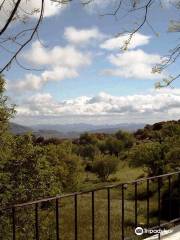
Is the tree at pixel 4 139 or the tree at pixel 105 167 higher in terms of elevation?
the tree at pixel 4 139

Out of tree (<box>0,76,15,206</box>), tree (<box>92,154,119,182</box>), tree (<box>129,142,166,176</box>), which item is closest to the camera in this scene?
tree (<box>0,76,15,206</box>)

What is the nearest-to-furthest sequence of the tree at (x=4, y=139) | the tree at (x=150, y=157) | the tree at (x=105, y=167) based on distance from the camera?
Answer: the tree at (x=4, y=139) → the tree at (x=150, y=157) → the tree at (x=105, y=167)

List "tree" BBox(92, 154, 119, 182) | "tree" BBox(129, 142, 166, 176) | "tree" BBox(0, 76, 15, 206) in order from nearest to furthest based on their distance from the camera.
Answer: "tree" BBox(0, 76, 15, 206), "tree" BBox(129, 142, 166, 176), "tree" BBox(92, 154, 119, 182)

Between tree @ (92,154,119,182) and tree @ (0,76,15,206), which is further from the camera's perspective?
tree @ (92,154,119,182)

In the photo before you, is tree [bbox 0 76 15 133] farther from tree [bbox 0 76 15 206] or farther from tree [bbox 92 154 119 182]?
tree [bbox 92 154 119 182]

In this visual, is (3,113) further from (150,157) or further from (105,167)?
(105,167)

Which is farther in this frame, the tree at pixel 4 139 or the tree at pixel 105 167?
the tree at pixel 105 167

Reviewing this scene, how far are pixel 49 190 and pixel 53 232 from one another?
2.86 metres

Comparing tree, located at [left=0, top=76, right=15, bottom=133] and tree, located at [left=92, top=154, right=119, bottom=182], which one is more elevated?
tree, located at [left=0, top=76, right=15, bottom=133]

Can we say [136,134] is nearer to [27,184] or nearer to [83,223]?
[83,223]

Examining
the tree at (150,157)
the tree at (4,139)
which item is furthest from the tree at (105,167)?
the tree at (4,139)

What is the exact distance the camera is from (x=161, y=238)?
544 centimetres

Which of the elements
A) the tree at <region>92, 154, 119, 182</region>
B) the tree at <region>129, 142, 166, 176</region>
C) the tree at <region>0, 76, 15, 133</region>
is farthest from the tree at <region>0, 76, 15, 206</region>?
the tree at <region>92, 154, 119, 182</region>

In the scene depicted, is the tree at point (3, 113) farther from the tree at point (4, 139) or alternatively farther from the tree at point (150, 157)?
the tree at point (150, 157)
